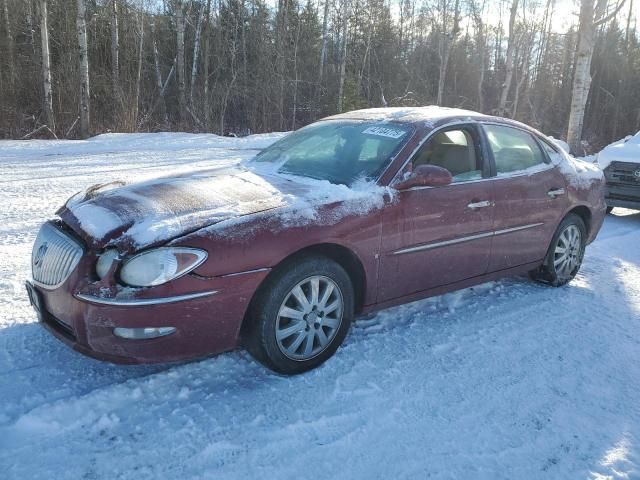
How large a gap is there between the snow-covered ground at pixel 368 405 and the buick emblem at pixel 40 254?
565mm

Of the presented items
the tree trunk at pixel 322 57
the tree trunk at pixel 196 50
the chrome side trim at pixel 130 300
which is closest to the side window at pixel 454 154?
the chrome side trim at pixel 130 300

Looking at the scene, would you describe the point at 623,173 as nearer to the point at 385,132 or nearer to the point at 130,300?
the point at 385,132

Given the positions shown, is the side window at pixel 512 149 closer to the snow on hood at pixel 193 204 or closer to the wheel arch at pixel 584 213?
the wheel arch at pixel 584 213

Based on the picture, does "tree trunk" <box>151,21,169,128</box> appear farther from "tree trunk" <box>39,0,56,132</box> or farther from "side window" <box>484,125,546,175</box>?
"side window" <box>484,125,546,175</box>

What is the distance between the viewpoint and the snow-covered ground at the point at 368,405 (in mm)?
2533

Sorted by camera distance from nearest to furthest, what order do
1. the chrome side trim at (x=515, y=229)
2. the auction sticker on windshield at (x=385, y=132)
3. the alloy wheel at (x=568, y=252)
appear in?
the auction sticker on windshield at (x=385, y=132), the chrome side trim at (x=515, y=229), the alloy wheel at (x=568, y=252)

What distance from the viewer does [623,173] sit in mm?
8562

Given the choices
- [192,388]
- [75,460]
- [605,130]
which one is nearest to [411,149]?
[192,388]

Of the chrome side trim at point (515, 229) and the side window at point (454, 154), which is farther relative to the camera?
the chrome side trim at point (515, 229)

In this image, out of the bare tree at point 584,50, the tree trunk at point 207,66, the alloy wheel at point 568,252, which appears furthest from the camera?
the tree trunk at point 207,66

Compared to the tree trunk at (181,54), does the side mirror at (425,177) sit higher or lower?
lower

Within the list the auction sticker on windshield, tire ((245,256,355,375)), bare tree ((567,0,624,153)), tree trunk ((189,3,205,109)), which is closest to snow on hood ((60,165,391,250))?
tire ((245,256,355,375))

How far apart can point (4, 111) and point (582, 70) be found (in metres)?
18.8

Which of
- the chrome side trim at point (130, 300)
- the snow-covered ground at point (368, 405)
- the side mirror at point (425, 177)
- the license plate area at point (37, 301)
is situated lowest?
the snow-covered ground at point (368, 405)
